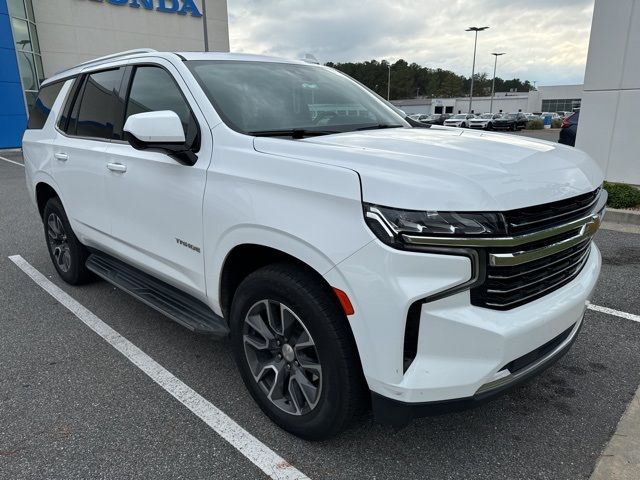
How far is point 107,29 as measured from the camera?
26.6m

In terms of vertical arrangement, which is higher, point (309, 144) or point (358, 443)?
point (309, 144)

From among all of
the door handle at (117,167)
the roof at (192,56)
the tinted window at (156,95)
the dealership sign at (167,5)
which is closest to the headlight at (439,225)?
the tinted window at (156,95)

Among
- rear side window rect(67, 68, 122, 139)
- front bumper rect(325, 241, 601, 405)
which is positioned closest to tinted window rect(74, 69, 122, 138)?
rear side window rect(67, 68, 122, 139)

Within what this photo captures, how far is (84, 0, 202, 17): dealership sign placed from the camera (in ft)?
88.6

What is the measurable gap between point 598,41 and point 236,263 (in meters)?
9.17

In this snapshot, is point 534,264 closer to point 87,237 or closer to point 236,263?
point 236,263

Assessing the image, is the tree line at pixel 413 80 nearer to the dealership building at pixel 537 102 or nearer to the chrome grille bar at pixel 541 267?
the dealership building at pixel 537 102

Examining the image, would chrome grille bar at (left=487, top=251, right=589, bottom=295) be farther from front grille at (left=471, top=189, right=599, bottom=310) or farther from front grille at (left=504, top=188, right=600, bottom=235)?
front grille at (left=504, top=188, right=600, bottom=235)

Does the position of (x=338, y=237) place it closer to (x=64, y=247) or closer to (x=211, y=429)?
(x=211, y=429)

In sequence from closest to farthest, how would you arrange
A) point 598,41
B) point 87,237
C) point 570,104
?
1. point 87,237
2. point 598,41
3. point 570,104

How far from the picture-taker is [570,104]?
80250mm

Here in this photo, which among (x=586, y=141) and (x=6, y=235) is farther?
(x=586, y=141)

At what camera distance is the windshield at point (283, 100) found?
9.24ft

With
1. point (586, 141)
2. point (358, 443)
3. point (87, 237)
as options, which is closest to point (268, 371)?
point (358, 443)
